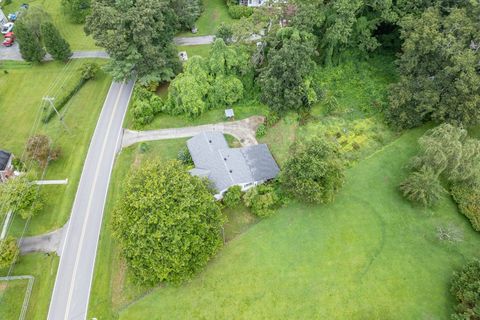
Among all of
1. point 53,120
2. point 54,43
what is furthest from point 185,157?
point 54,43

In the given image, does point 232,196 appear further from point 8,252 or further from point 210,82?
point 8,252

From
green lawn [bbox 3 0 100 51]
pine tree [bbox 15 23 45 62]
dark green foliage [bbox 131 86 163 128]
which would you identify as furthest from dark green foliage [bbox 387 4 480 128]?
pine tree [bbox 15 23 45 62]

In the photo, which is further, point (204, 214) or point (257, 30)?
Answer: point (257, 30)

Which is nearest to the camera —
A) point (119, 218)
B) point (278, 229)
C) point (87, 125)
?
point (119, 218)

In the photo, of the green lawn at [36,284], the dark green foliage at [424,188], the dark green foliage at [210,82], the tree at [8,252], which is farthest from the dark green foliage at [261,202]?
the tree at [8,252]

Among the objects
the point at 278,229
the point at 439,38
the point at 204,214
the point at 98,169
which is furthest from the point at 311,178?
the point at 98,169

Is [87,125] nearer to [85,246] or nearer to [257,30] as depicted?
[85,246]
